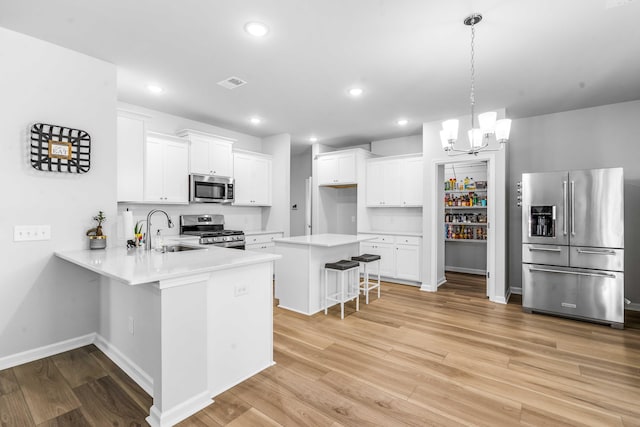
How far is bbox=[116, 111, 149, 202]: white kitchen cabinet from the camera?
364cm

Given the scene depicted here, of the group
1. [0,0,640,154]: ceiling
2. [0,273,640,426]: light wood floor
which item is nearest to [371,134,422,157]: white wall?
[0,0,640,154]: ceiling

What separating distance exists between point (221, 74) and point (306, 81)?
912 mm

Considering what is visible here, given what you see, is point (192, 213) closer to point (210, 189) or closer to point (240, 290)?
point (210, 189)

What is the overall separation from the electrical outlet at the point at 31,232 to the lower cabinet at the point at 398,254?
160 inches

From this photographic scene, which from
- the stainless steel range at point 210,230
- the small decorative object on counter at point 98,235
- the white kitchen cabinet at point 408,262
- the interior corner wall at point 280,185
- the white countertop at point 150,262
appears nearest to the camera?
the white countertop at point 150,262

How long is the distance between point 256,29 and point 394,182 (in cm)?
373

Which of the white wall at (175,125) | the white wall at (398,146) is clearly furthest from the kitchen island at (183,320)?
the white wall at (398,146)

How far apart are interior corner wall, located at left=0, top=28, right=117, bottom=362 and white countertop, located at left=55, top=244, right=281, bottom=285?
0.25 m

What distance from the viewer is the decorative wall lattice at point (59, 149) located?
99.9 inches

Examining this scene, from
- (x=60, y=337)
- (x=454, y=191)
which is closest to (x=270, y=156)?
(x=454, y=191)

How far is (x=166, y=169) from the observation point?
430 centimetres

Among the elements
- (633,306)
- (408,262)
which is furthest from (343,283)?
(633,306)

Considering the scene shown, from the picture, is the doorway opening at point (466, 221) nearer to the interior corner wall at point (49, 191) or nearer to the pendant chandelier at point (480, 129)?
the pendant chandelier at point (480, 129)

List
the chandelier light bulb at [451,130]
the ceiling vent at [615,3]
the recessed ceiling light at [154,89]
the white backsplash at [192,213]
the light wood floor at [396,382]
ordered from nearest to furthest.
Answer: the light wood floor at [396,382] < the ceiling vent at [615,3] < the chandelier light bulb at [451,130] < the recessed ceiling light at [154,89] < the white backsplash at [192,213]
